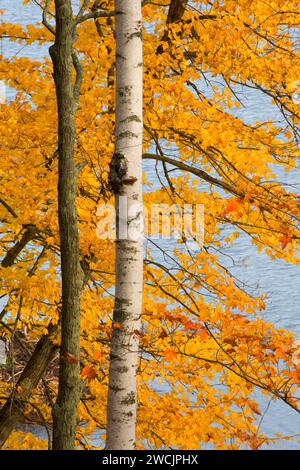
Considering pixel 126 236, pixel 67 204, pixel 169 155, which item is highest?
pixel 169 155

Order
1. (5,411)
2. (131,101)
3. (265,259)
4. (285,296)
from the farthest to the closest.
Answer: (265,259) < (285,296) < (5,411) < (131,101)

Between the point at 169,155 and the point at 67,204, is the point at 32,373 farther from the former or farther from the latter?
the point at 67,204

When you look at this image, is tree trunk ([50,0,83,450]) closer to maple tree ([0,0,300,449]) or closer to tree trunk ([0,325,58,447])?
maple tree ([0,0,300,449])

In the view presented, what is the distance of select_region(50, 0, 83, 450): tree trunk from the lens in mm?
5699

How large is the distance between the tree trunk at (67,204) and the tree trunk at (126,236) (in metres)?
1.31

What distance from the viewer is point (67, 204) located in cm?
571

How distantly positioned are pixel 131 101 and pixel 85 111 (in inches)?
94.5

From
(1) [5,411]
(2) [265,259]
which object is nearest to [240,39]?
(1) [5,411]

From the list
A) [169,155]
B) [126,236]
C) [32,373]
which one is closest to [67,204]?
[126,236]

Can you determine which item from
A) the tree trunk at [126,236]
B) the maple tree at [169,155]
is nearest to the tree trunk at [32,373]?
the maple tree at [169,155]

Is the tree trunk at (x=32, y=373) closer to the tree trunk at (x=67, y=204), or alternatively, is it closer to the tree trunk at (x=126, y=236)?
the tree trunk at (x=67, y=204)

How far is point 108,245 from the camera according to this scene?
679cm

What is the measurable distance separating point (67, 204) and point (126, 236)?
1440mm

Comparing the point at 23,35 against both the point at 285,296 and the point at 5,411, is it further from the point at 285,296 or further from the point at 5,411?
the point at 285,296
